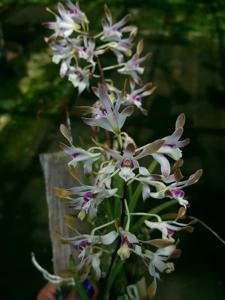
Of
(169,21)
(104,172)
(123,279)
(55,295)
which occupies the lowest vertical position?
(169,21)

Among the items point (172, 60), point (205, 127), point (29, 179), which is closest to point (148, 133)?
point (205, 127)

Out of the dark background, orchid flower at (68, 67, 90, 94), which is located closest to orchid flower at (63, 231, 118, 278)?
orchid flower at (68, 67, 90, 94)

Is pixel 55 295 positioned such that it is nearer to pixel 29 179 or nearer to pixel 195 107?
pixel 29 179

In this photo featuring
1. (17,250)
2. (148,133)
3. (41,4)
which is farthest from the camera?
(41,4)

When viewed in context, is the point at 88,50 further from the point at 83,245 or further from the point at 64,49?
the point at 83,245

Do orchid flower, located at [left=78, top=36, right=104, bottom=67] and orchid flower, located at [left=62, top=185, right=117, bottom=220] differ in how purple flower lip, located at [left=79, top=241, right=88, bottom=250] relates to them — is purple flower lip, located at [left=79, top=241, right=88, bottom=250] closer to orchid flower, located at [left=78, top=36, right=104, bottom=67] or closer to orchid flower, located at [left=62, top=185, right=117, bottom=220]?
orchid flower, located at [left=62, top=185, right=117, bottom=220]

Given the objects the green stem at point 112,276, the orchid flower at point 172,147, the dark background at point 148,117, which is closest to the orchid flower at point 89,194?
the orchid flower at point 172,147

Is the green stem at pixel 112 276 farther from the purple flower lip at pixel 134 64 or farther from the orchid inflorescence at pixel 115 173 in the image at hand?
the purple flower lip at pixel 134 64

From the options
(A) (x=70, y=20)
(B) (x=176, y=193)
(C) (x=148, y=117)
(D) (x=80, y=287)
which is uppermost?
(A) (x=70, y=20)

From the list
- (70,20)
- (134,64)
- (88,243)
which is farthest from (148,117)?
(88,243)
